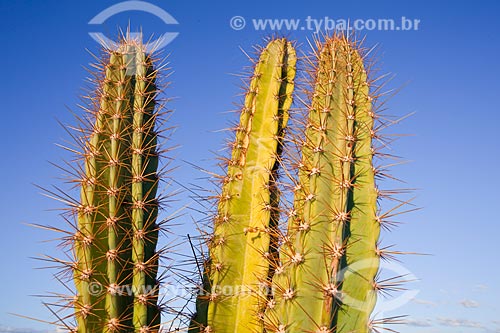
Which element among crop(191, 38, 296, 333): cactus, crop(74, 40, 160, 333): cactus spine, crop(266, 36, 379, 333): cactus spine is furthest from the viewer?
crop(191, 38, 296, 333): cactus

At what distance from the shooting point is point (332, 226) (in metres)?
3.82

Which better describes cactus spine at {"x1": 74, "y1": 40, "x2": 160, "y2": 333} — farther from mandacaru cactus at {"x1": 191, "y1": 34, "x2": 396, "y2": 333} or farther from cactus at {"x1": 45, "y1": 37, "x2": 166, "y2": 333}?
mandacaru cactus at {"x1": 191, "y1": 34, "x2": 396, "y2": 333}

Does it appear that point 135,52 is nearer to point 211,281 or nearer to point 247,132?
point 247,132

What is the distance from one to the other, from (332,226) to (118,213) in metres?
1.51

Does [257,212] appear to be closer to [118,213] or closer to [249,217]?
[249,217]

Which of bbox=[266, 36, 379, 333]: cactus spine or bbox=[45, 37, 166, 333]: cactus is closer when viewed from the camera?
bbox=[266, 36, 379, 333]: cactus spine

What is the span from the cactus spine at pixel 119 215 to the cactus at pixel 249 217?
48 cm

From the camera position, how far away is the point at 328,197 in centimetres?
390

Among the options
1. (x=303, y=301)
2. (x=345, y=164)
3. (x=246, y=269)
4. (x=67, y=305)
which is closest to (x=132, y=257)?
(x=67, y=305)

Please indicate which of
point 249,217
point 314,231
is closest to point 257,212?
point 249,217

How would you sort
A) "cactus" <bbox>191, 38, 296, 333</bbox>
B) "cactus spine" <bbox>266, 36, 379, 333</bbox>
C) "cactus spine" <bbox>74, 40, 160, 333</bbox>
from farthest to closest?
"cactus" <bbox>191, 38, 296, 333</bbox> → "cactus spine" <bbox>74, 40, 160, 333</bbox> → "cactus spine" <bbox>266, 36, 379, 333</bbox>

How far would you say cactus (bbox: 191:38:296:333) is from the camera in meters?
4.55

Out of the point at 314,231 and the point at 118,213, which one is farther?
the point at 118,213

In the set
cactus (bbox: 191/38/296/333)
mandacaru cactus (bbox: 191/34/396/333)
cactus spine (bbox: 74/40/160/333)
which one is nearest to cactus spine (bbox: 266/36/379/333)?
mandacaru cactus (bbox: 191/34/396/333)
